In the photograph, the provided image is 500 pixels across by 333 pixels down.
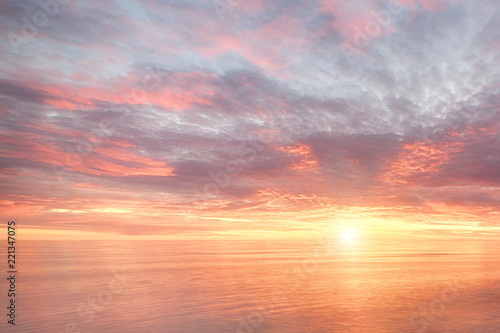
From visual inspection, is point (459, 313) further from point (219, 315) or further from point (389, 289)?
point (219, 315)

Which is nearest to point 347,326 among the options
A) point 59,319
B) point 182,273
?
point 59,319

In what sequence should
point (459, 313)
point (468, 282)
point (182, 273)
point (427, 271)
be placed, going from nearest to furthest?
point (459, 313) < point (468, 282) < point (182, 273) < point (427, 271)

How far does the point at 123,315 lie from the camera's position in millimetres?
22422

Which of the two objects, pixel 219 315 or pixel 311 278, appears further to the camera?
pixel 311 278

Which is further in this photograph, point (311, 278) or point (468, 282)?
point (311, 278)

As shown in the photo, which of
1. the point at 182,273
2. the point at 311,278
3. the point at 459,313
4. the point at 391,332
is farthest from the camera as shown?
the point at 182,273

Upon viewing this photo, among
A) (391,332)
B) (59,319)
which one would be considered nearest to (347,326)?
(391,332)

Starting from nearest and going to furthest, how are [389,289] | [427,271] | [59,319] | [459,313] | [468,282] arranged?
1. [59,319]
2. [459,313]
3. [389,289]
4. [468,282]
5. [427,271]

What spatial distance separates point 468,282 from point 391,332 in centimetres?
2327

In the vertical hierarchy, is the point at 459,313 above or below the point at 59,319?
below

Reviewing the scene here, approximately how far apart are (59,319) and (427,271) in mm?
44336

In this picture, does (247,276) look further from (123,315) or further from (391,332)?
(391,332)

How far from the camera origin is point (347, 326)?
20.3m

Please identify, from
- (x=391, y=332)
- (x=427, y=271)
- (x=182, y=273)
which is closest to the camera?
(x=391, y=332)
